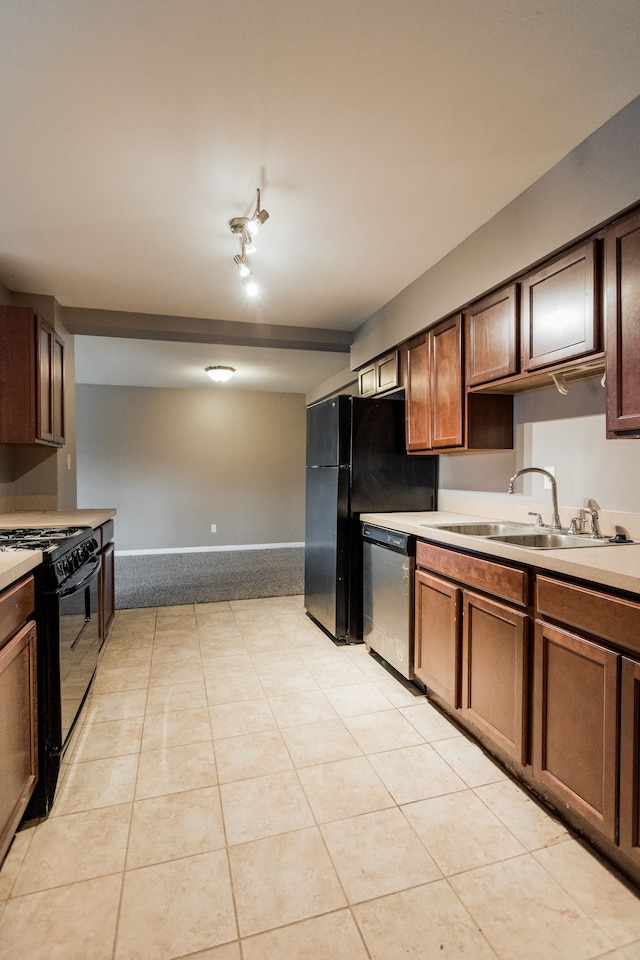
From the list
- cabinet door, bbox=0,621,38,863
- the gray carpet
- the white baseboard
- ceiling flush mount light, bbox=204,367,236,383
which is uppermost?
ceiling flush mount light, bbox=204,367,236,383

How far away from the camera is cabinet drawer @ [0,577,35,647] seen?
1.43m

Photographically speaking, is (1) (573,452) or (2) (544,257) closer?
(2) (544,257)

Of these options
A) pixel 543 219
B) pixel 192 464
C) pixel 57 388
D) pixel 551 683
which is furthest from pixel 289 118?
pixel 192 464

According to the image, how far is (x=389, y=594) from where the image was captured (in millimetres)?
2869

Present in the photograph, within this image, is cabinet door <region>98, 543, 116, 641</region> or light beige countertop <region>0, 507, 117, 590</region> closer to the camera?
light beige countertop <region>0, 507, 117, 590</region>

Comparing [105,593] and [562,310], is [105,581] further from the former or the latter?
[562,310]

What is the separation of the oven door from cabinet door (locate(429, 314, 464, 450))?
2010 millimetres

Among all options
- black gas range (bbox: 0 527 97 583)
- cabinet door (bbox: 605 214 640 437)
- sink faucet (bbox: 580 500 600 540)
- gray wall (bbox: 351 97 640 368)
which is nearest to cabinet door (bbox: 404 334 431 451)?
gray wall (bbox: 351 97 640 368)

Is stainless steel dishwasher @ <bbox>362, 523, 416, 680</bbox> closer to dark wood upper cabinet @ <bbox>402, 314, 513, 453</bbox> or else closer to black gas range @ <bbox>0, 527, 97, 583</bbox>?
dark wood upper cabinet @ <bbox>402, 314, 513, 453</bbox>

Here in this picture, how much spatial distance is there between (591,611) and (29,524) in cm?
261

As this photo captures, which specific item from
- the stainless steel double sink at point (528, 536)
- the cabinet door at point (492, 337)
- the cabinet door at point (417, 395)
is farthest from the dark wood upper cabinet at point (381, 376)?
the stainless steel double sink at point (528, 536)

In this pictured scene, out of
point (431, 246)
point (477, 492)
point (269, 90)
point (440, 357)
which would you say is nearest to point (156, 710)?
point (477, 492)

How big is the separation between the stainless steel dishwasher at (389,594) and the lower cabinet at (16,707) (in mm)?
1739

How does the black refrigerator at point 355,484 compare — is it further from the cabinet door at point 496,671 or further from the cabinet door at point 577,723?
the cabinet door at point 577,723
